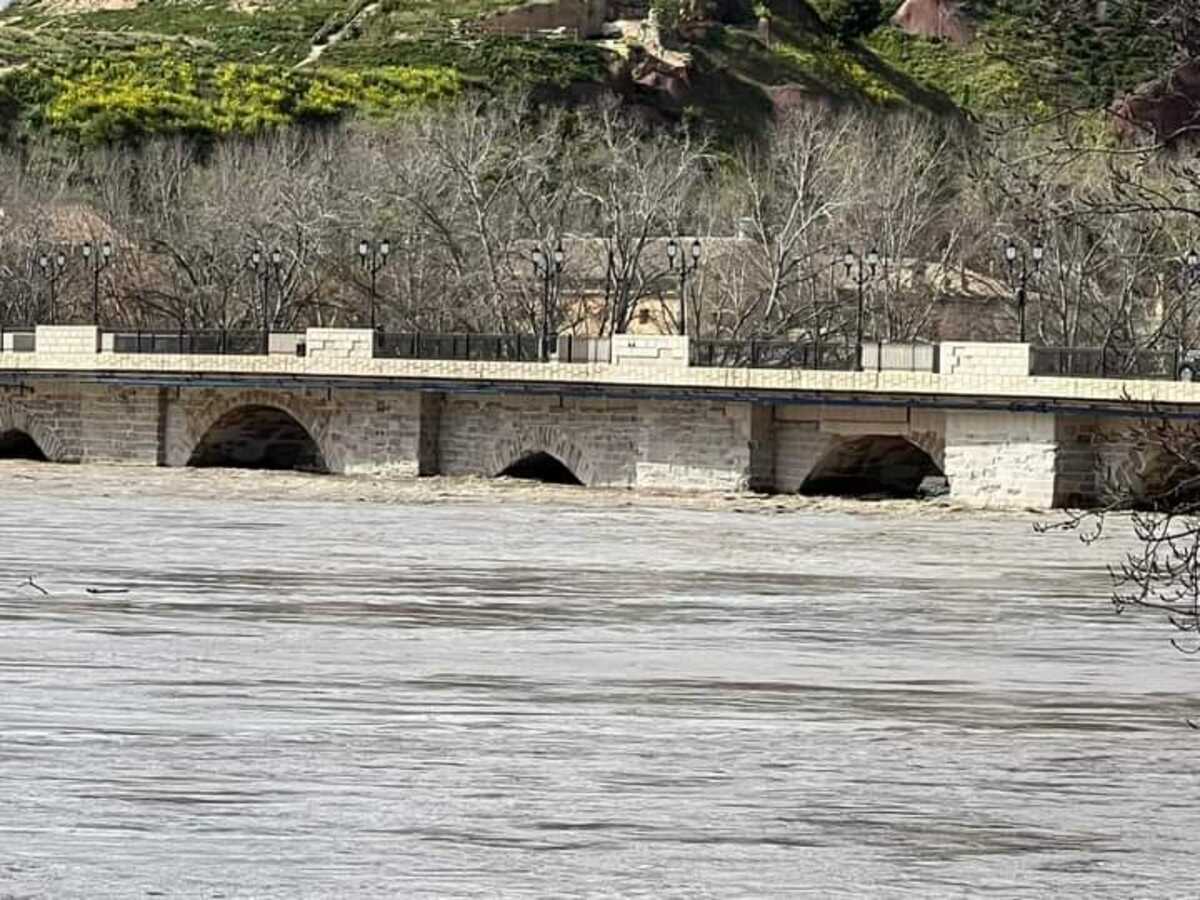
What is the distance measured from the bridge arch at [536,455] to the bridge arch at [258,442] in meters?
4.67

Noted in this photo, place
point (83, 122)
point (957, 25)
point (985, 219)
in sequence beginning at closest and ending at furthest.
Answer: point (985, 219) → point (83, 122) → point (957, 25)

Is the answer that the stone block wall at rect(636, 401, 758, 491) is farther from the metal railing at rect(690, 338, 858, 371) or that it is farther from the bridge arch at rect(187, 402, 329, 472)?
the bridge arch at rect(187, 402, 329, 472)

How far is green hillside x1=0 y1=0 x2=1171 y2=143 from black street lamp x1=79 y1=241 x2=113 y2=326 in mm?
26670

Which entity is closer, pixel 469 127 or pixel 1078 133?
pixel 1078 133

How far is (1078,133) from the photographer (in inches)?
856

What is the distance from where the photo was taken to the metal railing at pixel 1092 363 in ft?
174

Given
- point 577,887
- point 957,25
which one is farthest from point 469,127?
point 577,887

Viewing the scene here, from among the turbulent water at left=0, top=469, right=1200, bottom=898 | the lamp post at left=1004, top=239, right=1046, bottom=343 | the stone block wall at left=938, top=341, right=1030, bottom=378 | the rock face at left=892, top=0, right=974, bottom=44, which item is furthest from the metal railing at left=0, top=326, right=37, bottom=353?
the rock face at left=892, top=0, right=974, bottom=44

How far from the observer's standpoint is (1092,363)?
54.2 meters

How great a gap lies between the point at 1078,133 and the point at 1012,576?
811 inches

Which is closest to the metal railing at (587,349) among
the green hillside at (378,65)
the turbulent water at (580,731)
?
the turbulent water at (580,731)

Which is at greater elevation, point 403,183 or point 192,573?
point 403,183

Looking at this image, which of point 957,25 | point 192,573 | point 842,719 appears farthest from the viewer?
point 957,25

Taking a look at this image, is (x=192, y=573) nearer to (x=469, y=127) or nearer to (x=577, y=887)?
(x=577, y=887)
